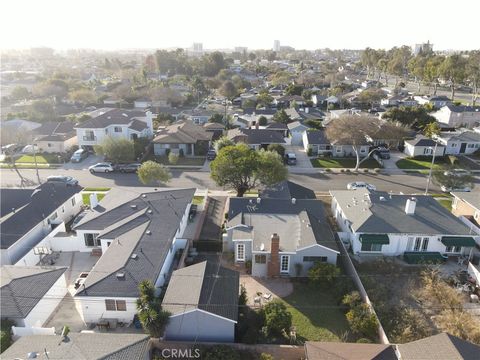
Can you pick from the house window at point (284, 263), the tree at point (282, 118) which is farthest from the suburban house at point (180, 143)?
the house window at point (284, 263)

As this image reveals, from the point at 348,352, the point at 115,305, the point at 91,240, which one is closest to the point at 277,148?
the point at 91,240

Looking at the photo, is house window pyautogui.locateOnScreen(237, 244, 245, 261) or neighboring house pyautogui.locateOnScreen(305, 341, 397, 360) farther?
house window pyautogui.locateOnScreen(237, 244, 245, 261)

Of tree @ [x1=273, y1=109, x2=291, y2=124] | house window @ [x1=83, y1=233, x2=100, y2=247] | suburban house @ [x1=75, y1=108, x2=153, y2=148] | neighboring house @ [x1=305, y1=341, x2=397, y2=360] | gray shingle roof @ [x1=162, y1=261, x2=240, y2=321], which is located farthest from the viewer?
tree @ [x1=273, y1=109, x2=291, y2=124]

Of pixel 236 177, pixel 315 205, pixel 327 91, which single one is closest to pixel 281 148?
pixel 236 177

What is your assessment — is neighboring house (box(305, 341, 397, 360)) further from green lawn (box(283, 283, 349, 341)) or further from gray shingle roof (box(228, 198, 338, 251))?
gray shingle roof (box(228, 198, 338, 251))

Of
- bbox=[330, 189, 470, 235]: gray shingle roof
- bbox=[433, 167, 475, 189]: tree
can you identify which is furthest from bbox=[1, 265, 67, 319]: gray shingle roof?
bbox=[433, 167, 475, 189]: tree

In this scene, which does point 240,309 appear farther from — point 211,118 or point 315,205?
point 211,118

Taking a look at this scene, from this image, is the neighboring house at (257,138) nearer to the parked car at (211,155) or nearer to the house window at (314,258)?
the parked car at (211,155)
